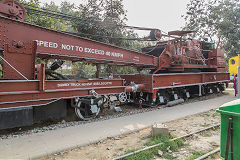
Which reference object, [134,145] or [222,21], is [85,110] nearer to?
[134,145]

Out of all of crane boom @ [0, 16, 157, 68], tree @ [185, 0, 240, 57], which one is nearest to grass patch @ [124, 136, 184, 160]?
crane boom @ [0, 16, 157, 68]

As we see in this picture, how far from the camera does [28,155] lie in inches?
143

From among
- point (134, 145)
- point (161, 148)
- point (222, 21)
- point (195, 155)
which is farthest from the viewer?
point (222, 21)

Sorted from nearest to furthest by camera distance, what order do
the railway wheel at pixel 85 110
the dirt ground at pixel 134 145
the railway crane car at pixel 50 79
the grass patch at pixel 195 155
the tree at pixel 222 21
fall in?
the grass patch at pixel 195 155 → the dirt ground at pixel 134 145 → the railway crane car at pixel 50 79 → the railway wheel at pixel 85 110 → the tree at pixel 222 21

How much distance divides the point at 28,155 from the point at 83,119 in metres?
2.77

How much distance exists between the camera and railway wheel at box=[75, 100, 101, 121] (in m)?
6.23

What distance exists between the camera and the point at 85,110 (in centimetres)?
634

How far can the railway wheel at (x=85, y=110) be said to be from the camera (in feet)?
20.5

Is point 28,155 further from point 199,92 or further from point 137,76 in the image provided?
point 199,92

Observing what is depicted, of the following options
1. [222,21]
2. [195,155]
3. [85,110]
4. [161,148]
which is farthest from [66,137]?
[222,21]

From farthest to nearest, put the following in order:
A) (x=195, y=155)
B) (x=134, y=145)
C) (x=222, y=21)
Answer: (x=222, y=21), (x=134, y=145), (x=195, y=155)

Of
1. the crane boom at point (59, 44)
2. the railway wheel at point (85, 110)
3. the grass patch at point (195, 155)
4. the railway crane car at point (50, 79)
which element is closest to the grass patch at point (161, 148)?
the grass patch at point (195, 155)

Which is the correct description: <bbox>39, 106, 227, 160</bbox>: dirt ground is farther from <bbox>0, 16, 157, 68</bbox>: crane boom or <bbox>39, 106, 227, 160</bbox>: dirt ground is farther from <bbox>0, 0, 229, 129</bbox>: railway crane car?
<bbox>0, 16, 157, 68</bbox>: crane boom

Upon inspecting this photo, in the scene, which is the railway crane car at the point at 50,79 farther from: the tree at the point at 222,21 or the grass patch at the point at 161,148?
the tree at the point at 222,21
